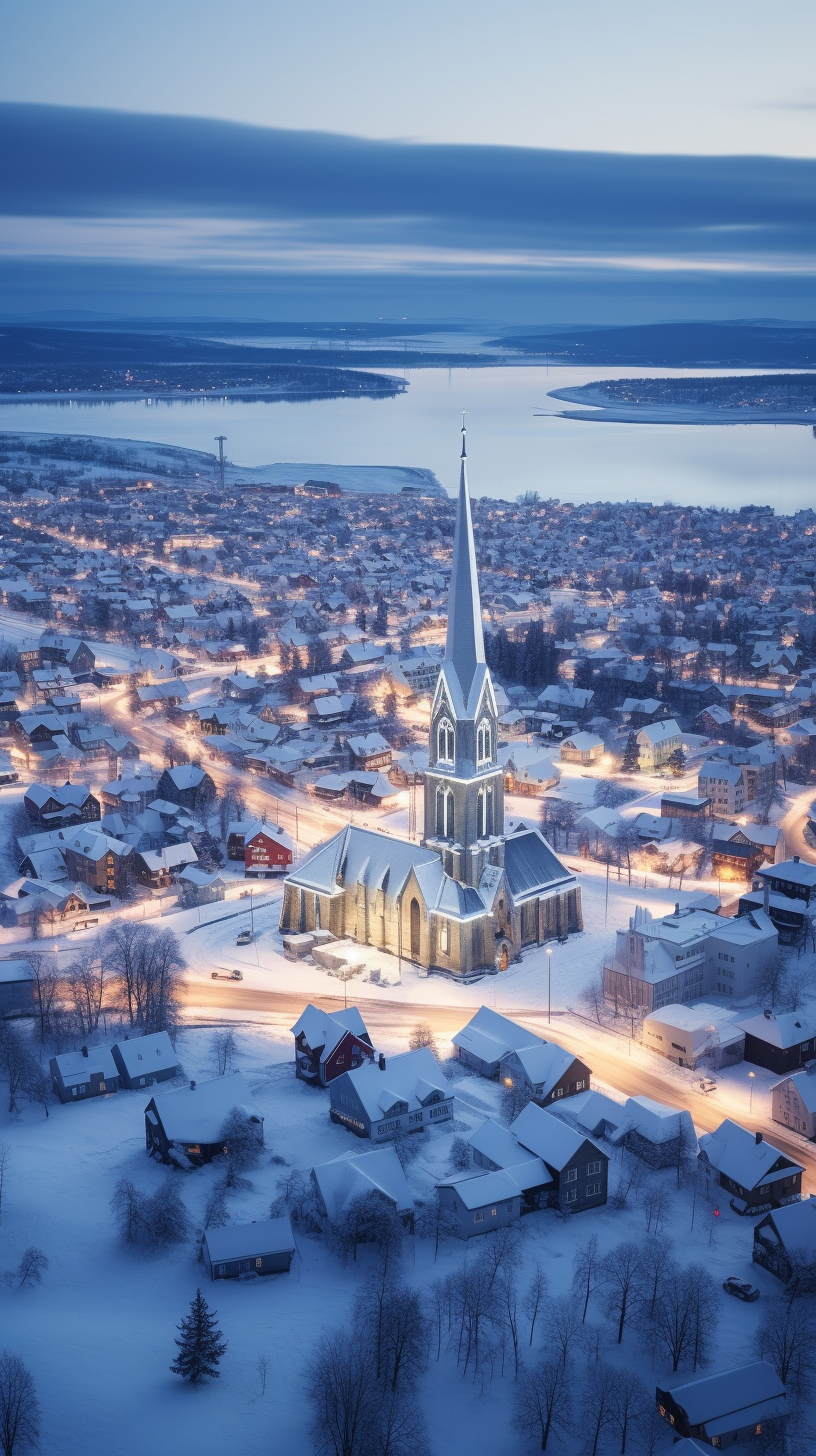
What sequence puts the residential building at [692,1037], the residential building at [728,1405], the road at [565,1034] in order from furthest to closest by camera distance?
the residential building at [692,1037] → the road at [565,1034] → the residential building at [728,1405]

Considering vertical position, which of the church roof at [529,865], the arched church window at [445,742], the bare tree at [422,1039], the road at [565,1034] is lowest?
the road at [565,1034]

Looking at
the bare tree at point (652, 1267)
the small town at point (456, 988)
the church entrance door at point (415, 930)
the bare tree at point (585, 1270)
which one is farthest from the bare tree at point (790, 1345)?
the church entrance door at point (415, 930)

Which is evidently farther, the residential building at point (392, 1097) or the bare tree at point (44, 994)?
the bare tree at point (44, 994)

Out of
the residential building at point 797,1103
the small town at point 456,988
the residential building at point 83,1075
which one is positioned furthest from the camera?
the residential building at point 83,1075

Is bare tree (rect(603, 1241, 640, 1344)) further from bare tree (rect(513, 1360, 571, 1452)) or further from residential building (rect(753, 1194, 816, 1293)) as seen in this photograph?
residential building (rect(753, 1194, 816, 1293))

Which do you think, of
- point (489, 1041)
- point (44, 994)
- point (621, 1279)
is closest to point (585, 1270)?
point (621, 1279)

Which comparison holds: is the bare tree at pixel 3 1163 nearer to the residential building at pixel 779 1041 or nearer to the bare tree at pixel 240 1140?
the bare tree at pixel 240 1140

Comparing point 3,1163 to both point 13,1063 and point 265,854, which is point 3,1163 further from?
point 265,854

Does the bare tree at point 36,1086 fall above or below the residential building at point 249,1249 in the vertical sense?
below
